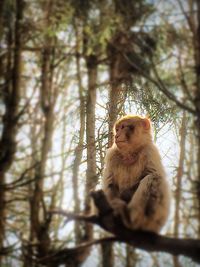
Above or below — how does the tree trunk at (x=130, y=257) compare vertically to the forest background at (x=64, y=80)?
below

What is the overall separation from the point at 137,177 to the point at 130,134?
0.39 m

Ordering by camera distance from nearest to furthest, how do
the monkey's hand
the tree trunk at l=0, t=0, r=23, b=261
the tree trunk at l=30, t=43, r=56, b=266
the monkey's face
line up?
the monkey's hand → the monkey's face → the tree trunk at l=30, t=43, r=56, b=266 → the tree trunk at l=0, t=0, r=23, b=261

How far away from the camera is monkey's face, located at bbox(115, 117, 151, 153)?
3.19 m

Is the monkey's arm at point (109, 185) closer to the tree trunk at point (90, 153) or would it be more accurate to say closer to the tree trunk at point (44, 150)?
the tree trunk at point (90, 153)

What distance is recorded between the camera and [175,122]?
4.91 metres

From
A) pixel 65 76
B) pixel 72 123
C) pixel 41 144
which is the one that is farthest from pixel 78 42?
pixel 72 123

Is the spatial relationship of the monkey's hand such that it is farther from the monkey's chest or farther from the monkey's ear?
the monkey's ear

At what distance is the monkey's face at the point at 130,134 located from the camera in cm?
319

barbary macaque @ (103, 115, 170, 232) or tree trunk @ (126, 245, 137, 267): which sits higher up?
barbary macaque @ (103, 115, 170, 232)

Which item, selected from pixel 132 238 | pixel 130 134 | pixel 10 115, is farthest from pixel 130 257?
pixel 10 115

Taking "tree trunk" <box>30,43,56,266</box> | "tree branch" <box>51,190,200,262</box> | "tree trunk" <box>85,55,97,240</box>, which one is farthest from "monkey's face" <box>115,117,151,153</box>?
"tree trunk" <box>30,43,56,266</box>

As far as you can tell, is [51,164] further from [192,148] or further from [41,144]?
[192,148]

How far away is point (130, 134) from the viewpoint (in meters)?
3.27

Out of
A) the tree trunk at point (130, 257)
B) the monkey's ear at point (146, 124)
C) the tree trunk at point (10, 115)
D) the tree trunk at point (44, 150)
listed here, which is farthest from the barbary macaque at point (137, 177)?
the tree trunk at point (10, 115)
